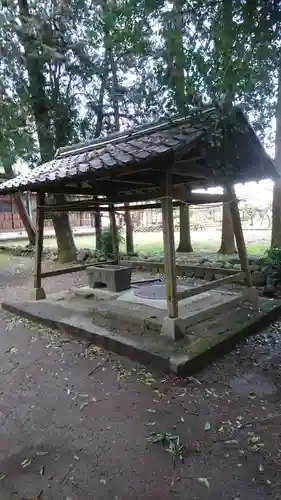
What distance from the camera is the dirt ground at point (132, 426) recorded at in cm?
168

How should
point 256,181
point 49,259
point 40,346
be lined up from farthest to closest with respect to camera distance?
point 49,259 < point 256,181 < point 40,346

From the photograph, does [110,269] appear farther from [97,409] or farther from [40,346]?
[97,409]

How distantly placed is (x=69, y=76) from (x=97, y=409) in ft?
27.7

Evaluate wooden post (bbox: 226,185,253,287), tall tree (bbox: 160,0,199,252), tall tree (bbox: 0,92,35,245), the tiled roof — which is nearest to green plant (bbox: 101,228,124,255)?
tall tree (bbox: 0,92,35,245)

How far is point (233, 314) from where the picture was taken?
3.91 metres

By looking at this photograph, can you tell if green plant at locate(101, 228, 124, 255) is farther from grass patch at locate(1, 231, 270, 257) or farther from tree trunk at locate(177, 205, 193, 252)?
tree trunk at locate(177, 205, 193, 252)

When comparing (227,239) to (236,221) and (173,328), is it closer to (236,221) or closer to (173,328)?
(236,221)

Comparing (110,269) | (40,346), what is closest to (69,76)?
(110,269)

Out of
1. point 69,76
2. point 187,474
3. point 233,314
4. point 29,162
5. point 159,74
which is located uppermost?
point 69,76

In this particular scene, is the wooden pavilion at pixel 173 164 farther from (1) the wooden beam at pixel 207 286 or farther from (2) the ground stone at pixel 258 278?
(2) the ground stone at pixel 258 278

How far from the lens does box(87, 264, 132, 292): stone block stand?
473 centimetres

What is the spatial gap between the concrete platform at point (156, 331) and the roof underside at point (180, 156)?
5.04 ft

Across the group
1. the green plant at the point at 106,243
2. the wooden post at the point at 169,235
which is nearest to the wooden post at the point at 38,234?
the wooden post at the point at 169,235

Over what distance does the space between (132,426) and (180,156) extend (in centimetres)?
223
